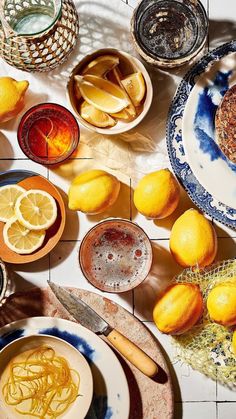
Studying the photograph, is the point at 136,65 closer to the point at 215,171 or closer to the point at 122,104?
the point at 122,104

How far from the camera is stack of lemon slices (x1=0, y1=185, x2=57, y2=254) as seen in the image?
1284mm

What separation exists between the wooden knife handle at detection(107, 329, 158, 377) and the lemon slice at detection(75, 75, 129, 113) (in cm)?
40

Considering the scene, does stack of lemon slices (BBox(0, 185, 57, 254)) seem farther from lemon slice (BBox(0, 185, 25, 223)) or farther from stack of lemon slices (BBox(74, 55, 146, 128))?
stack of lemon slices (BBox(74, 55, 146, 128))

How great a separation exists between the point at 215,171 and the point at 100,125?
23cm

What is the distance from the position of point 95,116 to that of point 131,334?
1.32 ft

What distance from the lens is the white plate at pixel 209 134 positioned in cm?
130

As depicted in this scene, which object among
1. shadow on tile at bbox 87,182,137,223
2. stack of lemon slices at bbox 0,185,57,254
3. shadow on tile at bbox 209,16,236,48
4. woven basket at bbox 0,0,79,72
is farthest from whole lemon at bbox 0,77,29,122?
shadow on tile at bbox 209,16,236,48

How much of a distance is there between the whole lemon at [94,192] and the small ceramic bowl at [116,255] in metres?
0.04

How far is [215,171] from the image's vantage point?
4.31ft

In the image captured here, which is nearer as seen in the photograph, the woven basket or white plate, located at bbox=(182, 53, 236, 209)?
the woven basket

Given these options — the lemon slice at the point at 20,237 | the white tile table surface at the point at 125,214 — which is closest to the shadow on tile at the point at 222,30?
the white tile table surface at the point at 125,214

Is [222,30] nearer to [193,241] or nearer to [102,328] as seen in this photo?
[193,241]

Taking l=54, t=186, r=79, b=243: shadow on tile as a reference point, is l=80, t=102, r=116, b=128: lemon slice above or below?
above

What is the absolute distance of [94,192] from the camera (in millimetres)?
1249
